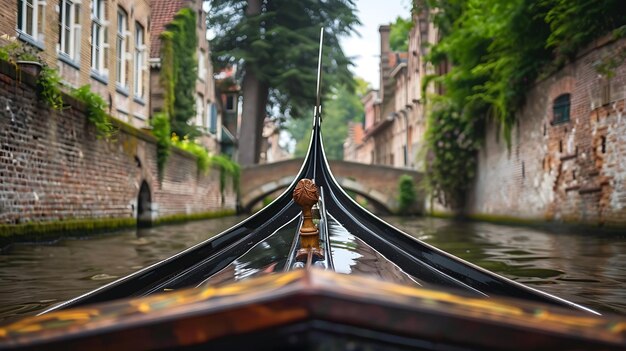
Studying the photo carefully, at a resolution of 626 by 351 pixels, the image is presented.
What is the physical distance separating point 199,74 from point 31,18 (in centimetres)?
1138

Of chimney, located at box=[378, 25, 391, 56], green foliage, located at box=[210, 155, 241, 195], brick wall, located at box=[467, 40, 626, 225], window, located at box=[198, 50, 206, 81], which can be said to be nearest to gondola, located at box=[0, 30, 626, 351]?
brick wall, located at box=[467, 40, 626, 225]

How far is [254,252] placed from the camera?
2.47 meters

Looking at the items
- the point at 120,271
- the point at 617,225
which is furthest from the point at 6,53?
the point at 617,225

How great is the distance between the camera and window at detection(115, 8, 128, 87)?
32.8 ft

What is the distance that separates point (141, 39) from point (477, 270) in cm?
1019

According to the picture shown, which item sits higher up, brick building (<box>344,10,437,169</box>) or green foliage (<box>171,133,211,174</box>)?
brick building (<box>344,10,437,169</box>)

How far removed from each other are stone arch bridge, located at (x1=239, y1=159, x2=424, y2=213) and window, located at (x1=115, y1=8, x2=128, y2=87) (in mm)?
9123

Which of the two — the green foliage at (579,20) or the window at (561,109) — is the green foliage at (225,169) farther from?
the green foliage at (579,20)

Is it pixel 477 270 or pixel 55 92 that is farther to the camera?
pixel 55 92

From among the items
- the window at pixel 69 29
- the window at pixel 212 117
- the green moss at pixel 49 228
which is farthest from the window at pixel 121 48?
the window at pixel 212 117

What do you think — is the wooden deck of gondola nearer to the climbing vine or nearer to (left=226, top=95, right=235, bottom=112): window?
the climbing vine

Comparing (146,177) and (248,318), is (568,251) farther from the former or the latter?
(146,177)

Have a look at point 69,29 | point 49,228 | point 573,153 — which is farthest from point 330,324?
point 573,153

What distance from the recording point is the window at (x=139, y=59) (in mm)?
11141
